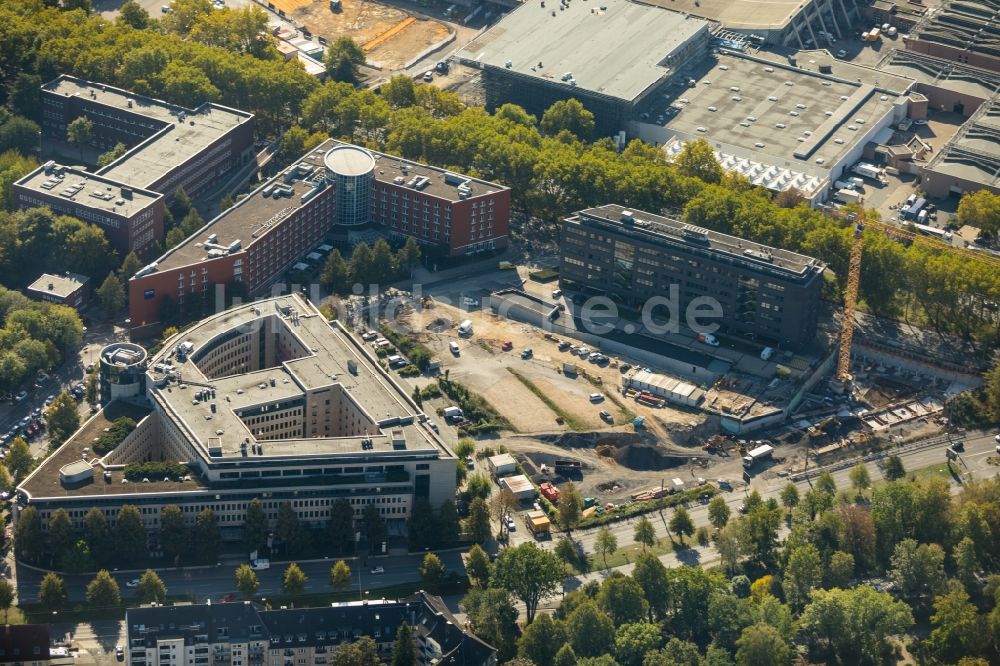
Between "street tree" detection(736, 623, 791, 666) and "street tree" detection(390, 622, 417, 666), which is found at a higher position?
"street tree" detection(390, 622, 417, 666)

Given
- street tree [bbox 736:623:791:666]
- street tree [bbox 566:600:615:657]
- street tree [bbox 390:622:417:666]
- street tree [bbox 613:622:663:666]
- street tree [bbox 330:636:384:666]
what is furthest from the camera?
street tree [bbox 566:600:615:657]

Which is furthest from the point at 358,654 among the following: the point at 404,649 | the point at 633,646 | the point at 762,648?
the point at 762,648

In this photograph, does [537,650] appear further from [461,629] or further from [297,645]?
[297,645]

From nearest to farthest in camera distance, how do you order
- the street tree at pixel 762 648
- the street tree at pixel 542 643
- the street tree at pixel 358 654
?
the street tree at pixel 358 654 < the street tree at pixel 762 648 < the street tree at pixel 542 643

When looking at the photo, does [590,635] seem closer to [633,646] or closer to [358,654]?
[633,646]

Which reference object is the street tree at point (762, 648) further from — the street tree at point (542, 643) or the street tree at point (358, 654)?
the street tree at point (358, 654)

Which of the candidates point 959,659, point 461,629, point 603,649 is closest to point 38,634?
point 461,629

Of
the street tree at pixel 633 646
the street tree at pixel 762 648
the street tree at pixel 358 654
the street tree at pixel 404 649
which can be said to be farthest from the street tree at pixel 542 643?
the street tree at pixel 762 648

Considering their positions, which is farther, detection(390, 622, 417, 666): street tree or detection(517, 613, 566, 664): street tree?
detection(517, 613, 566, 664): street tree

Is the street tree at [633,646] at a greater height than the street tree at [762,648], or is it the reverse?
the street tree at [762,648]

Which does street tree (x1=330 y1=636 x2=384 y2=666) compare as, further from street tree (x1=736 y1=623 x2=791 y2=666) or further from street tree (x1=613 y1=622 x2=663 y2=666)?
street tree (x1=736 y1=623 x2=791 y2=666)

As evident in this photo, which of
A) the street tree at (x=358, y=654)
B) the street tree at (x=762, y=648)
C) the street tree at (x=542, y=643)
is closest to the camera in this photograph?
the street tree at (x=358, y=654)

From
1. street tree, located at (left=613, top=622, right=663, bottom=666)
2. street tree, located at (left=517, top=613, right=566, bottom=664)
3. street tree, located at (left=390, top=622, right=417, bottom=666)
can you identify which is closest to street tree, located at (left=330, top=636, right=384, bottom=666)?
street tree, located at (left=390, top=622, right=417, bottom=666)
